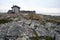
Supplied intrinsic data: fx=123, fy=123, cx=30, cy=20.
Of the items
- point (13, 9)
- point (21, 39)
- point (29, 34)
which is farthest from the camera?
point (13, 9)

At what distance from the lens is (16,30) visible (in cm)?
2114

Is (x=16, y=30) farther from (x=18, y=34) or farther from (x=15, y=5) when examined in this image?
(x=15, y=5)

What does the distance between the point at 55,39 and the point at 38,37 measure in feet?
9.13

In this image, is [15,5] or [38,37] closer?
[38,37]

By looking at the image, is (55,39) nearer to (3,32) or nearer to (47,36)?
(47,36)

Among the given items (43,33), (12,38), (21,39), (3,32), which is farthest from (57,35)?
(3,32)

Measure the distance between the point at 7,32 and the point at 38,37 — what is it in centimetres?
527

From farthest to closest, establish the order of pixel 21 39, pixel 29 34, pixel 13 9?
pixel 13 9 → pixel 29 34 → pixel 21 39

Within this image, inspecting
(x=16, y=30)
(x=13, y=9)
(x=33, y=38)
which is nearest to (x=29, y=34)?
(x=33, y=38)

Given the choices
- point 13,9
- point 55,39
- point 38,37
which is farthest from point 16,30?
point 13,9

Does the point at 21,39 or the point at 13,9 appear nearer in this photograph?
the point at 21,39

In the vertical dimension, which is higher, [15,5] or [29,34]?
[15,5]

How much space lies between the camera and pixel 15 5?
153ft

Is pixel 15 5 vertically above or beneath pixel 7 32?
above
